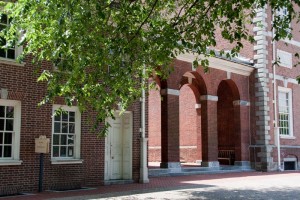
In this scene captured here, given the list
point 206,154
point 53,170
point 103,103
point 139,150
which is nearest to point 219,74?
point 206,154

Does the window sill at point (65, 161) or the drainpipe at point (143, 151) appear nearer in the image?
the window sill at point (65, 161)

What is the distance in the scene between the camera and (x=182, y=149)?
27781 millimetres

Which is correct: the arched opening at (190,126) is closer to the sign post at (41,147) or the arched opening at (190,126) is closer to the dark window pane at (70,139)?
the dark window pane at (70,139)

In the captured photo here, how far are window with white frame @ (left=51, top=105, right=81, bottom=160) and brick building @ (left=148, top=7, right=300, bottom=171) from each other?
824 centimetres

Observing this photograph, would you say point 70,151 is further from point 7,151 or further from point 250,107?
point 250,107

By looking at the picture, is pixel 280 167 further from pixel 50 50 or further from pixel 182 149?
pixel 50 50

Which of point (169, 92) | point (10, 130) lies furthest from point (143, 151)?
point (10, 130)

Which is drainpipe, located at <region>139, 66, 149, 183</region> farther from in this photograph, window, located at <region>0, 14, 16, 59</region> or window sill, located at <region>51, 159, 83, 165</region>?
window, located at <region>0, 14, 16, 59</region>

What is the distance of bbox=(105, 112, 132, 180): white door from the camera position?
16344 mm

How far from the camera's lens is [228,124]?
25.4 meters

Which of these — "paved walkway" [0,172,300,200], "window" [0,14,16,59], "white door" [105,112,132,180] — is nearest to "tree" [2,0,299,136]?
"window" [0,14,16,59]

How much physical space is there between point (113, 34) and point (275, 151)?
1652 cm

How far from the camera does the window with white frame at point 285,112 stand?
84.1 ft

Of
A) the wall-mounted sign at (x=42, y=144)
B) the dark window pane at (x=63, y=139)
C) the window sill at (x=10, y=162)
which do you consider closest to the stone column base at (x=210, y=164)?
the dark window pane at (x=63, y=139)
